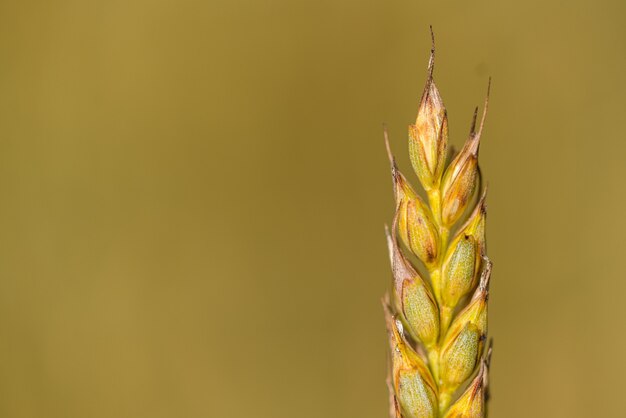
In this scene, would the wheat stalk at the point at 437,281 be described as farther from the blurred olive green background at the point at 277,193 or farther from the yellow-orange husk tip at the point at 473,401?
the blurred olive green background at the point at 277,193

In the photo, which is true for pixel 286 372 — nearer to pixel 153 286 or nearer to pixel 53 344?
pixel 153 286

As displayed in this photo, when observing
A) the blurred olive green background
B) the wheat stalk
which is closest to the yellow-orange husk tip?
the wheat stalk

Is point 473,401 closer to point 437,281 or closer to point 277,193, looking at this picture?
point 437,281

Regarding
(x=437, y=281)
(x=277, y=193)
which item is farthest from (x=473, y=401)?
(x=277, y=193)

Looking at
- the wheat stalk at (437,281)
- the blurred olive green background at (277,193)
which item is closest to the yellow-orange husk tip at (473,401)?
the wheat stalk at (437,281)

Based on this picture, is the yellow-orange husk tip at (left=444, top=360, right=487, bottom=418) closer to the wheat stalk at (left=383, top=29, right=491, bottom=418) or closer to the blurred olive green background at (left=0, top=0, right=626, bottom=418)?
the wheat stalk at (left=383, top=29, right=491, bottom=418)

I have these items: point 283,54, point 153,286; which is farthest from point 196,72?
point 153,286
